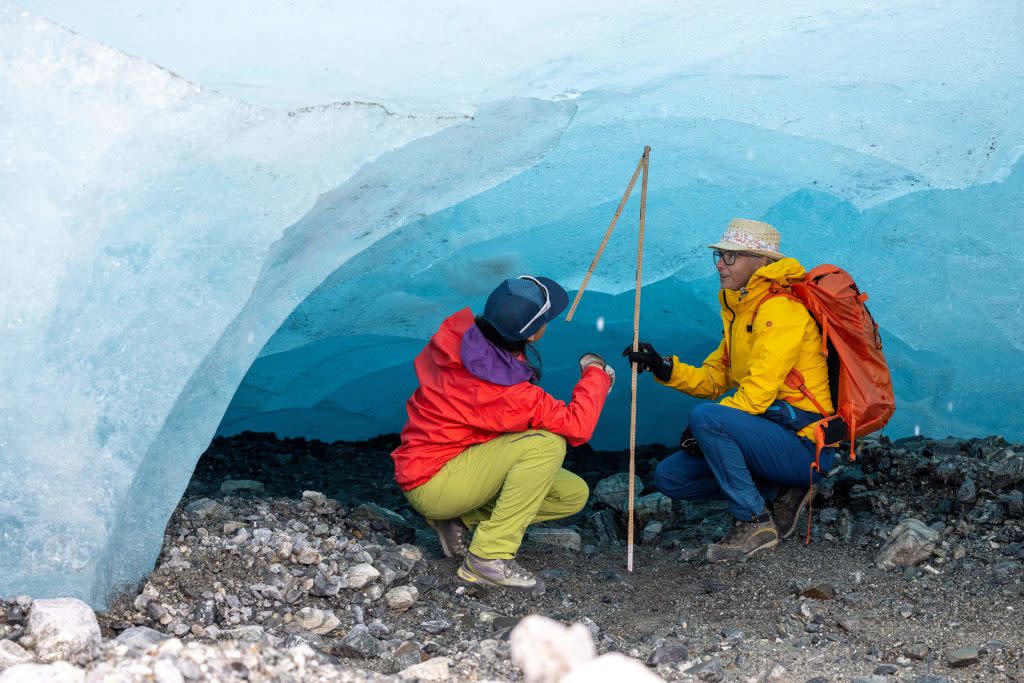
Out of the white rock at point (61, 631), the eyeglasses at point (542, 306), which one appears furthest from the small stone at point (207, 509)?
the eyeglasses at point (542, 306)

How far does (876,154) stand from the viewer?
14.9ft

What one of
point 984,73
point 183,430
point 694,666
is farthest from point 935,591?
point 183,430

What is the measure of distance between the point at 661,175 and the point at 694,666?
251cm

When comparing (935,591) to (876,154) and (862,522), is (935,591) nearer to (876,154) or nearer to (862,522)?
(862,522)

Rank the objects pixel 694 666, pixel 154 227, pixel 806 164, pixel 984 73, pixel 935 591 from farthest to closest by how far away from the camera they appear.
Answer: pixel 806 164
pixel 984 73
pixel 935 591
pixel 154 227
pixel 694 666

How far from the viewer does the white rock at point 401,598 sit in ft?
12.0

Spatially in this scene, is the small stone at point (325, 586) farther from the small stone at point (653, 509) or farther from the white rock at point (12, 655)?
the small stone at point (653, 509)

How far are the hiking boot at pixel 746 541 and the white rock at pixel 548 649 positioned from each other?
2.52 m

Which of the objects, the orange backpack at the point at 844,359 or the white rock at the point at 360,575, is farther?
the orange backpack at the point at 844,359

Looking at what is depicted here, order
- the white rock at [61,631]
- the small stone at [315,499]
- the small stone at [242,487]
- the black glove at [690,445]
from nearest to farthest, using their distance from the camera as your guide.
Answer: the white rock at [61,631]
the black glove at [690,445]
the small stone at [315,499]
the small stone at [242,487]

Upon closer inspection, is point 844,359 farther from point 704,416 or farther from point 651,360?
point 651,360

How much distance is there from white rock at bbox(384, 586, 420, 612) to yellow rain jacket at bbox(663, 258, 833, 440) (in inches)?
53.3

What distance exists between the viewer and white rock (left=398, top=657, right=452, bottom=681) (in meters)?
2.86

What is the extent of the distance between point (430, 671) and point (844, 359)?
77.6 inches
